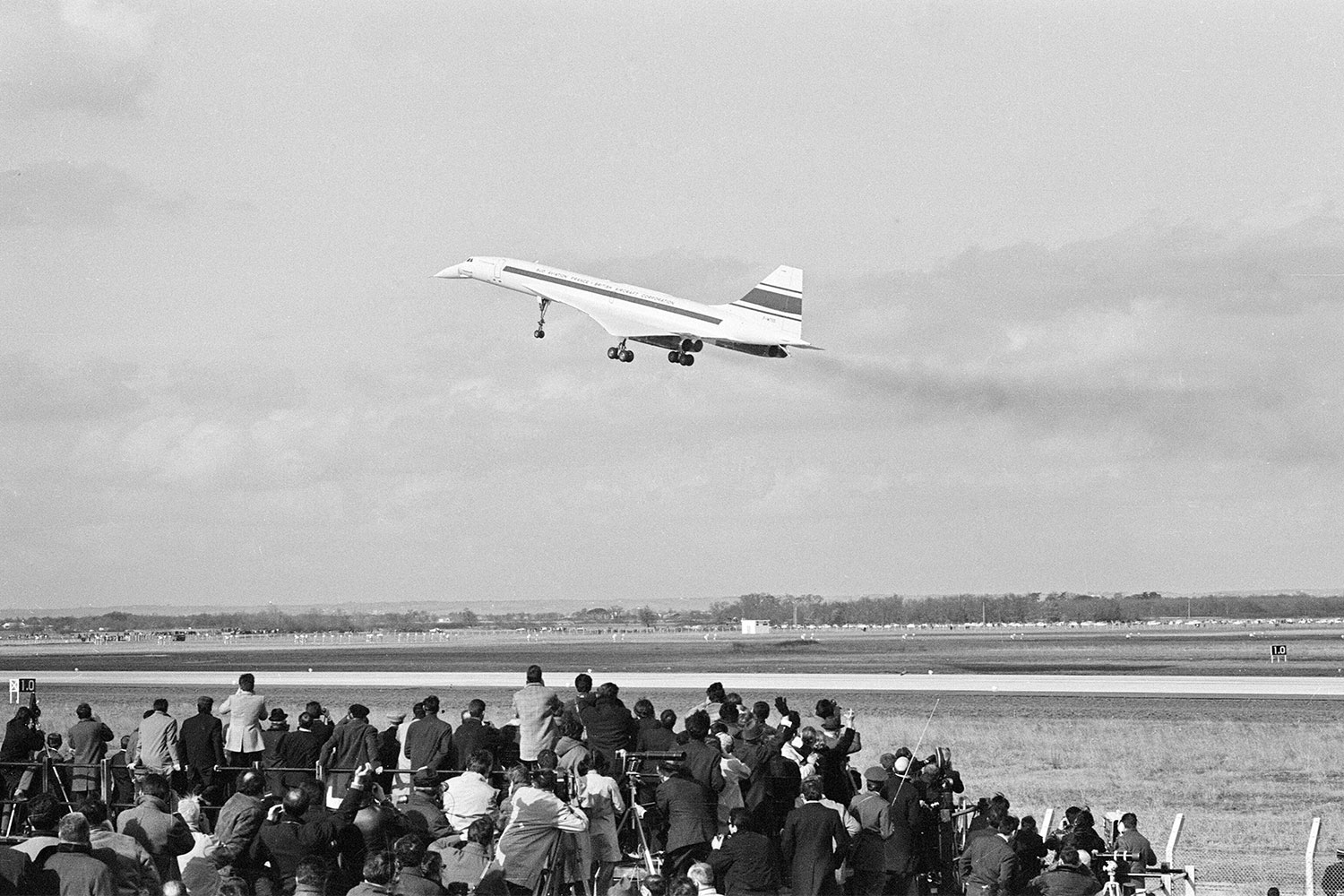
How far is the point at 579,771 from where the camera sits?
606 inches

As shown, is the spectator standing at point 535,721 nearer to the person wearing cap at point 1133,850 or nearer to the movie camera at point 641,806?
the movie camera at point 641,806

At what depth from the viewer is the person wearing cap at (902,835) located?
572 inches

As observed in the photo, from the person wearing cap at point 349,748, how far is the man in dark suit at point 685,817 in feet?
13.6

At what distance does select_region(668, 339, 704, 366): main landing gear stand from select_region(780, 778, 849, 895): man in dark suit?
38.8 m

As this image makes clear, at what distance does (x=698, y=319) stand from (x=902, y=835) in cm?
3692

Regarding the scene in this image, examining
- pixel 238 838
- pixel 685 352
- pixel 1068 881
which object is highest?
pixel 685 352

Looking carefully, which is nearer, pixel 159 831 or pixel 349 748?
pixel 159 831

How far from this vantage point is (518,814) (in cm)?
1248

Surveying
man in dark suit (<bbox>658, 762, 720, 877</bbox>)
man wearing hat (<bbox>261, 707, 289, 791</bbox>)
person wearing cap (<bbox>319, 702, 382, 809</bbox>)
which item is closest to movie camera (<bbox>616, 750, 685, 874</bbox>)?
man in dark suit (<bbox>658, 762, 720, 877</bbox>)

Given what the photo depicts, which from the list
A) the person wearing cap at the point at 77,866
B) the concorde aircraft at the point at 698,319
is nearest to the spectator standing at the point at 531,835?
the person wearing cap at the point at 77,866

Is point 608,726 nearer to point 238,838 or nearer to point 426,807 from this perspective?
point 426,807

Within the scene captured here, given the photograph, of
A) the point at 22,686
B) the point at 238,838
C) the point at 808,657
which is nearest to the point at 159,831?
the point at 238,838

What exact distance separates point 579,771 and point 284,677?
141 ft

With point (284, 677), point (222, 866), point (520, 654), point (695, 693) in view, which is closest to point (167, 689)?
point (284, 677)
